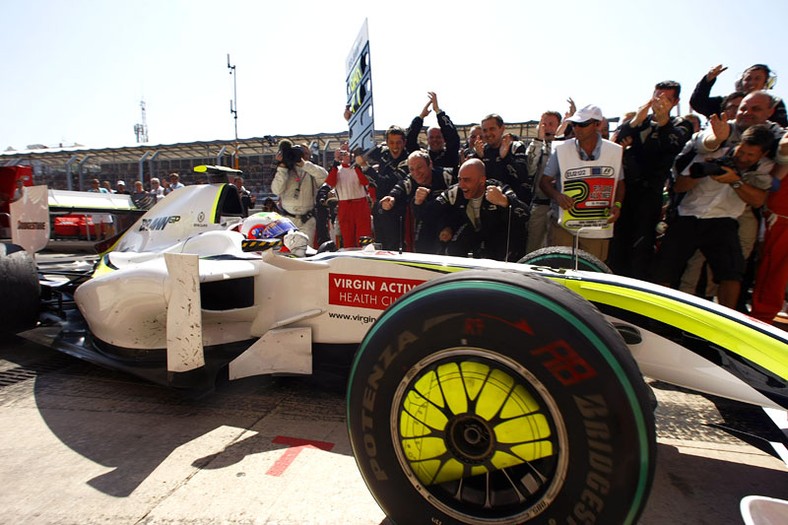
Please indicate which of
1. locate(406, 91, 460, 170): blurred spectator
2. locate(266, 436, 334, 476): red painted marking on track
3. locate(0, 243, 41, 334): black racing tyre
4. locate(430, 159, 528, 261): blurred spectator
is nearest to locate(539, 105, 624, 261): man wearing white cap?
locate(430, 159, 528, 261): blurred spectator

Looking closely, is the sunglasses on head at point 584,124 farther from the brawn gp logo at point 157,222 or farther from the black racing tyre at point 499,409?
the brawn gp logo at point 157,222

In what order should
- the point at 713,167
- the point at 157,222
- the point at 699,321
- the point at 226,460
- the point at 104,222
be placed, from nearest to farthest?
the point at 699,321 → the point at 226,460 → the point at 713,167 → the point at 157,222 → the point at 104,222

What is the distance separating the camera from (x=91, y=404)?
2.65 metres

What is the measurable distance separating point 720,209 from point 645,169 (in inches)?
28.3

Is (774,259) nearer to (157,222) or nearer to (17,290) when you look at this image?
(157,222)

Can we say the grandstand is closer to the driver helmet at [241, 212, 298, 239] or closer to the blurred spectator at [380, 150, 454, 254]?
the blurred spectator at [380, 150, 454, 254]

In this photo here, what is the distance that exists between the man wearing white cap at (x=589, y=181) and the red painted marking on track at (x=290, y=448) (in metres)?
2.46

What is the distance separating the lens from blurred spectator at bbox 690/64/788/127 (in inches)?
142

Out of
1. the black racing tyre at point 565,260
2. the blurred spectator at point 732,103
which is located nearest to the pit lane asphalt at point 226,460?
the black racing tyre at point 565,260

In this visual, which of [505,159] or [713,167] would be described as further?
[505,159]

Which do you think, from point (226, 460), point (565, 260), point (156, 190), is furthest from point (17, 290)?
point (156, 190)

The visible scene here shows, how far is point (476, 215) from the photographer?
3.61 meters

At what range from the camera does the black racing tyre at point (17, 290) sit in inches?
132

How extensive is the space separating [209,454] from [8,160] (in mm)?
23300
